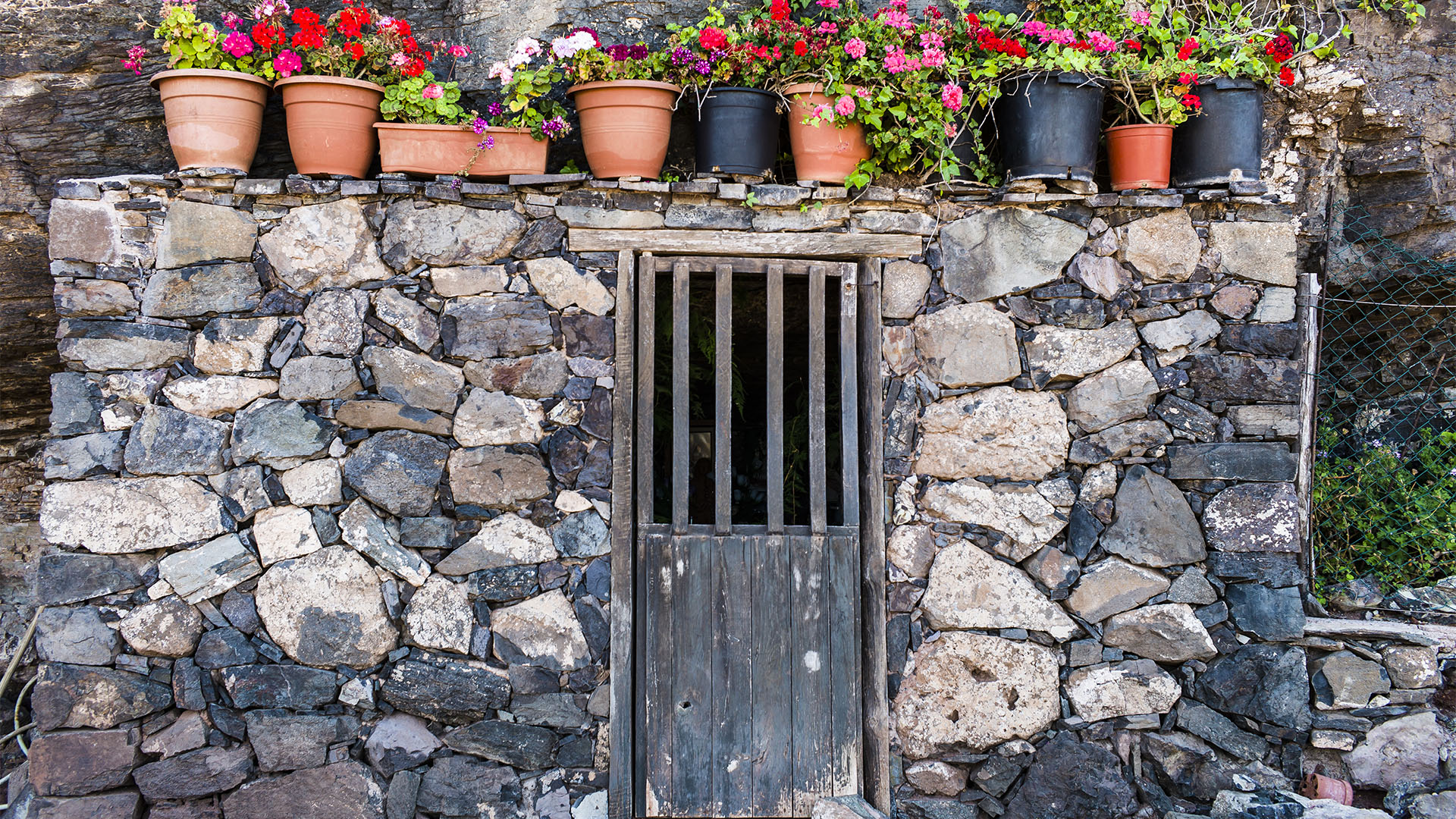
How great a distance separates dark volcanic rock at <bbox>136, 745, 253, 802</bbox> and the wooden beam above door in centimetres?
216

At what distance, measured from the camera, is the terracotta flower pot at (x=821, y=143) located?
3078mm

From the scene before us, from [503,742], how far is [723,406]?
1.44 m

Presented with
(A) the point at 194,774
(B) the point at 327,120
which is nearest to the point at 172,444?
(A) the point at 194,774

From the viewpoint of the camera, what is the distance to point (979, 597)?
318 centimetres

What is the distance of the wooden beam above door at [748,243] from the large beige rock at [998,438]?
0.61 m

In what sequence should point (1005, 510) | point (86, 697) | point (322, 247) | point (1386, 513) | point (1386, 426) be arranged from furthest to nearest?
point (1386, 426) < point (1386, 513) < point (1005, 510) < point (322, 247) < point (86, 697)

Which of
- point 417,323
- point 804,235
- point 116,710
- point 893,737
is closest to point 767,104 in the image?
point 804,235

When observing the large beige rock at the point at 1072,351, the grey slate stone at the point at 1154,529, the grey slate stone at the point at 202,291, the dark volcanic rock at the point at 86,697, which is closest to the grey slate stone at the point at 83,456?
the grey slate stone at the point at 202,291

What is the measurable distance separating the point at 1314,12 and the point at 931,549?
9.05 ft

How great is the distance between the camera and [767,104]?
3.12 meters

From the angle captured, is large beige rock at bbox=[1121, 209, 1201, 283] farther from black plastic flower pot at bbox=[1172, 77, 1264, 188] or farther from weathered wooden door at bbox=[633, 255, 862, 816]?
weathered wooden door at bbox=[633, 255, 862, 816]

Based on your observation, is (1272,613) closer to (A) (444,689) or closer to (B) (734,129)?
(B) (734,129)

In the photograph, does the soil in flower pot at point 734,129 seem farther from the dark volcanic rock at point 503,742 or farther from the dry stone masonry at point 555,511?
the dark volcanic rock at point 503,742

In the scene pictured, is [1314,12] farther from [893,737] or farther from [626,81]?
[893,737]
